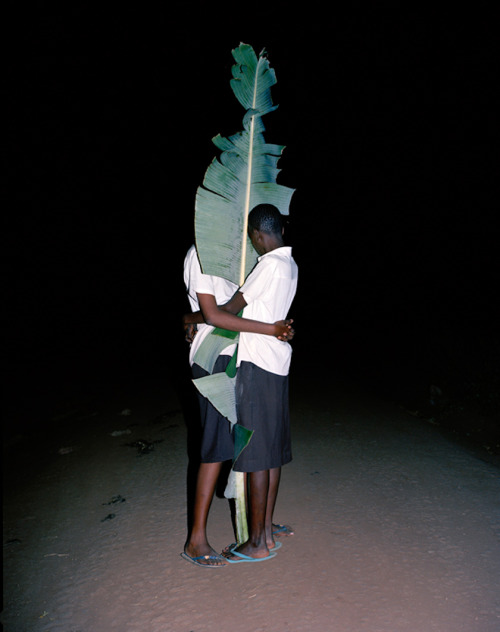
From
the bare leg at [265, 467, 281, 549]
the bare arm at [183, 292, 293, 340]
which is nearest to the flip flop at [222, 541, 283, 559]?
the bare leg at [265, 467, 281, 549]

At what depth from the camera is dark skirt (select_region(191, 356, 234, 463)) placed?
3.17 meters

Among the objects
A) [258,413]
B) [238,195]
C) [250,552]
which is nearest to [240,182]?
[238,195]

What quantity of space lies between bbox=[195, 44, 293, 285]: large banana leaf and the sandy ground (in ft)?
6.04

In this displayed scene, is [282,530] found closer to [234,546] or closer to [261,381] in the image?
[234,546]

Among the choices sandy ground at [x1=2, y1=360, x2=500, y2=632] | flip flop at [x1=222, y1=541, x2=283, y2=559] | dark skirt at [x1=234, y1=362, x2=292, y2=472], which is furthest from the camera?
flip flop at [x1=222, y1=541, x2=283, y2=559]

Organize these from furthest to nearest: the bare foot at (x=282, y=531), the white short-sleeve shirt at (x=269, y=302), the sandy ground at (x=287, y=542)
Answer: the bare foot at (x=282, y=531) → the white short-sleeve shirt at (x=269, y=302) → the sandy ground at (x=287, y=542)

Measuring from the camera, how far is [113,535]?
3.68 m

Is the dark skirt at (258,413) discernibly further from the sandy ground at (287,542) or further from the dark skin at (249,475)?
the sandy ground at (287,542)

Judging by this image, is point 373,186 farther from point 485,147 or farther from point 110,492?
point 110,492

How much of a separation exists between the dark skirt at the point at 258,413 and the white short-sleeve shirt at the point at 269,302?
2.7 inches

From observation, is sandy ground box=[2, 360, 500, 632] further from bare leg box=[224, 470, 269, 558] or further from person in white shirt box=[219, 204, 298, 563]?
person in white shirt box=[219, 204, 298, 563]

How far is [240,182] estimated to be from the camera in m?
3.52

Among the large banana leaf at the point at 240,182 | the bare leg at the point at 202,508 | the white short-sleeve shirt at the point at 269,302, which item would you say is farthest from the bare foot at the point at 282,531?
the large banana leaf at the point at 240,182

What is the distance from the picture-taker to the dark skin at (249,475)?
3.01 metres
